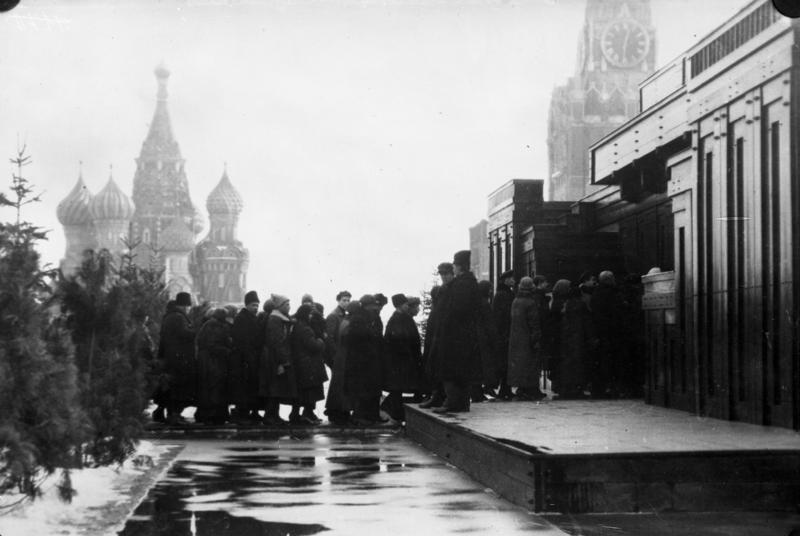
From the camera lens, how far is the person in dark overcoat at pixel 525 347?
51.5ft

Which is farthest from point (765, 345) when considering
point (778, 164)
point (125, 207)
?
point (125, 207)

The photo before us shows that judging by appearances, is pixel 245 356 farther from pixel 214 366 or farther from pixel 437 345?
pixel 437 345

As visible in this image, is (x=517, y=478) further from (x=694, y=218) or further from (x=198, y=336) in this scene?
(x=198, y=336)

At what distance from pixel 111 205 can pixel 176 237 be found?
28.4 ft

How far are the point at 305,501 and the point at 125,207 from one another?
447 feet

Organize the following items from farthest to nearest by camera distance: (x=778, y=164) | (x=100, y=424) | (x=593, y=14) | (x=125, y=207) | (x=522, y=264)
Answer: (x=125, y=207)
(x=593, y=14)
(x=522, y=264)
(x=100, y=424)
(x=778, y=164)

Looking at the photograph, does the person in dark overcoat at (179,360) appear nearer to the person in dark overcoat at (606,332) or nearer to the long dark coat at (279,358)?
the long dark coat at (279,358)

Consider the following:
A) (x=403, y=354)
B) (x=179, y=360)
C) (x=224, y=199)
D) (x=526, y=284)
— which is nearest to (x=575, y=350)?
(x=526, y=284)

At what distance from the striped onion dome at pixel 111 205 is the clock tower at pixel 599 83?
164 ft

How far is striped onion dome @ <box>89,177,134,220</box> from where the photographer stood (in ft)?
463

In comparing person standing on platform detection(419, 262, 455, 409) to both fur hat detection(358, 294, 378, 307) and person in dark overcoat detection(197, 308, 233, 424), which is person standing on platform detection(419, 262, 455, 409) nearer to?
fur hat detection(358, 294, 378, 307)

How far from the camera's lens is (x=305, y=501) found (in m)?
9.41

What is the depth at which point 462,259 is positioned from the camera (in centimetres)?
1299

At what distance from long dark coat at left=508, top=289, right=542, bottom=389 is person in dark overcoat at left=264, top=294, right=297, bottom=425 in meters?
3.13
